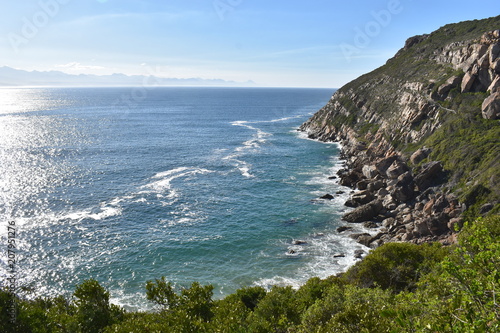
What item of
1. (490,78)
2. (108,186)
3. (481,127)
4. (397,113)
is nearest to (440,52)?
(397,113)

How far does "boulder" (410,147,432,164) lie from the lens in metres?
85.6

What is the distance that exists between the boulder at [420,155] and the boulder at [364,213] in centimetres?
2073

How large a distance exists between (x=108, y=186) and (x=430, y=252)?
78.4m

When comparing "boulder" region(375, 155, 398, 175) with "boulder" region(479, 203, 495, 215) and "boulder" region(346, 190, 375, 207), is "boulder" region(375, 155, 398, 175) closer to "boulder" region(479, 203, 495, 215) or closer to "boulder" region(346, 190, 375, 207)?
"boulder" region(346, 190, 375, 207)

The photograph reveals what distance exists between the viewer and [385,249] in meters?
45.3

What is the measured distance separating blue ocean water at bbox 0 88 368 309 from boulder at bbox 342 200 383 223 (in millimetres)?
3188

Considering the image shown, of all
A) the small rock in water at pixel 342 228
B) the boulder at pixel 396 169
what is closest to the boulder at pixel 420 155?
the boulder at pixel 396 169

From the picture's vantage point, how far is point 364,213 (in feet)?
238

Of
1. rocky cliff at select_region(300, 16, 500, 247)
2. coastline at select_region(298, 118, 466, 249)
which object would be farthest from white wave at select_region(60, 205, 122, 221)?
rocky cliff at select_region(300, 16, 500, 247)

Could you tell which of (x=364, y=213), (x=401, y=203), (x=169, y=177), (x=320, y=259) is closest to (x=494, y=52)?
(x=401, y=203)

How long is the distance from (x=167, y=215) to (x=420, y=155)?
217ft

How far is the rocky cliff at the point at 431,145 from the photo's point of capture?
63.7 metres

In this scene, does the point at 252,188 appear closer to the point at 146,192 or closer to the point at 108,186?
the point at 146,192

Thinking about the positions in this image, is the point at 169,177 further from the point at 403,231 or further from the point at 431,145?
the point at 431,145
